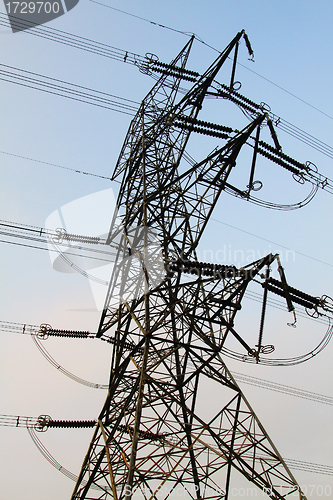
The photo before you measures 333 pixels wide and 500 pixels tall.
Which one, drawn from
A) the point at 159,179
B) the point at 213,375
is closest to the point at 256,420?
the point at 213,375

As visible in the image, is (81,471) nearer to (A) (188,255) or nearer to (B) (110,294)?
(B) (110,294)

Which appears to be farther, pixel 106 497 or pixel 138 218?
pixel 138 218

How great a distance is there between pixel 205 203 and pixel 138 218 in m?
2.52

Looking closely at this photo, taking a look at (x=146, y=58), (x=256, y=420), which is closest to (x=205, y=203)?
(x=256, y=420)

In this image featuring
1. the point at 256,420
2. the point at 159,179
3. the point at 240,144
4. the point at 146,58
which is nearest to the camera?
the point at 256,420

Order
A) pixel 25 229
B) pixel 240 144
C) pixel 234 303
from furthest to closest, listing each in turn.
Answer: pixel 25 229
pixel 240 144
pixel 234 303

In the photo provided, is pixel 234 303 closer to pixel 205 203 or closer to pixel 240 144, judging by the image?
pixel 205 203

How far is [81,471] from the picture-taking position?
34.8ft

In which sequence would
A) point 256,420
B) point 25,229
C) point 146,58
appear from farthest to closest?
point 146,58 → point 25,229 → point 256,420

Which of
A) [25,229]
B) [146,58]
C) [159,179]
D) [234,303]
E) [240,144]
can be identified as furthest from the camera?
[146,58]

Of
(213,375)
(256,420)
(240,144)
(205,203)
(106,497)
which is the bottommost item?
(106,497)

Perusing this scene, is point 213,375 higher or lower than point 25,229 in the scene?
lower

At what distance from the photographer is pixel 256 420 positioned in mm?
10234

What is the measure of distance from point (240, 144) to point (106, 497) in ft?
37.0
